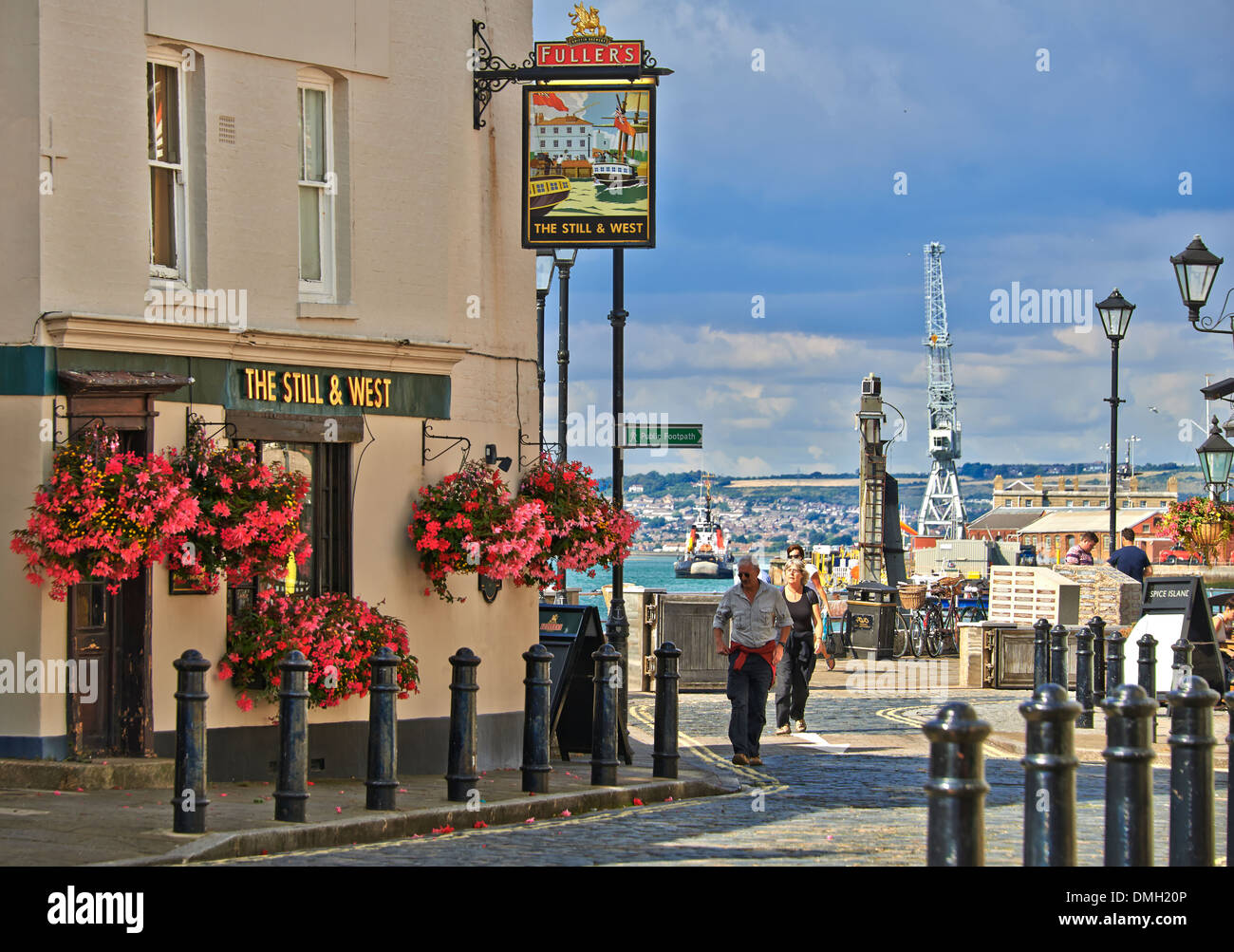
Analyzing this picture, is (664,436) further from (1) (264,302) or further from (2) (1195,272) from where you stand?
(2) (1195,272)

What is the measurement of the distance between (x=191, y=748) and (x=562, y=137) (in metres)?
7.35

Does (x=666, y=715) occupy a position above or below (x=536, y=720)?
below

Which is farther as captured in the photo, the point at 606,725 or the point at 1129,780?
the point at 606,725

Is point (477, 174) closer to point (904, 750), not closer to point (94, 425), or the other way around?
point (94, 425)

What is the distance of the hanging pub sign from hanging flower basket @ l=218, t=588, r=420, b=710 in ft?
13.4

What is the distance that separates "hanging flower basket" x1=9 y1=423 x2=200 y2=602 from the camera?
11.9 meters

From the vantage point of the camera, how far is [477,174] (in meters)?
15.8

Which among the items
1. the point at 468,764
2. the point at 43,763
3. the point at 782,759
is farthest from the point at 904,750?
the point at 43,763

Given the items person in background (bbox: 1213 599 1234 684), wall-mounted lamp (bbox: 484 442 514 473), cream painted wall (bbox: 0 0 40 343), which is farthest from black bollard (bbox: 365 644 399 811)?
person in background (bbox: 1213 599 1234 684)

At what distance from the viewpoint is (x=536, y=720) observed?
12.7 meters

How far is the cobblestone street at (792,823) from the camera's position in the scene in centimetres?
1015

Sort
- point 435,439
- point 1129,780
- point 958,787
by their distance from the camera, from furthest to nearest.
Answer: point 435,439 < point 1129,780 < point 958,787

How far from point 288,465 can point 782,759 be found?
6.01 metres

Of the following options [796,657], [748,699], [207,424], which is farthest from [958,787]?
[796,657]
